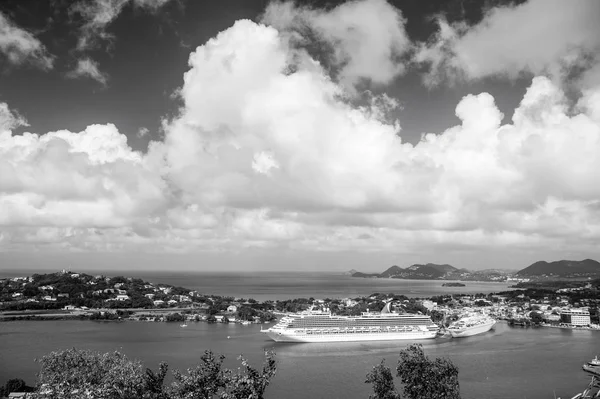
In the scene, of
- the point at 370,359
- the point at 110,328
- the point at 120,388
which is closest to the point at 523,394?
the point at 370,359

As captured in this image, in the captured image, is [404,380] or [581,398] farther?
[581,398]

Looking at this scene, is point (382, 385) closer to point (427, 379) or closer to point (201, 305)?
point (427, 379)

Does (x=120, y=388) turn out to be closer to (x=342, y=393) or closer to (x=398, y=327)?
(x=342, y=393)

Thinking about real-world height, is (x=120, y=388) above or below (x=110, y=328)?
above

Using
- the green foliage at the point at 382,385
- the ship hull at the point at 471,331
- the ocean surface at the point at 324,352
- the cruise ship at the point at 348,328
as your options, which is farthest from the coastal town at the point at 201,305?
the green foliage at the point at 382,385

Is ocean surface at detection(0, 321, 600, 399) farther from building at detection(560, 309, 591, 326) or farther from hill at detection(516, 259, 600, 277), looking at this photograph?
hill at detection(516, 259, 600, 277)

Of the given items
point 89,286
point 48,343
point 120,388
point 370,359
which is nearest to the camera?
point 120,388

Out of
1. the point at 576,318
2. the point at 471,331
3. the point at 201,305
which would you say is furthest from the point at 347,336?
the point at 201,305
